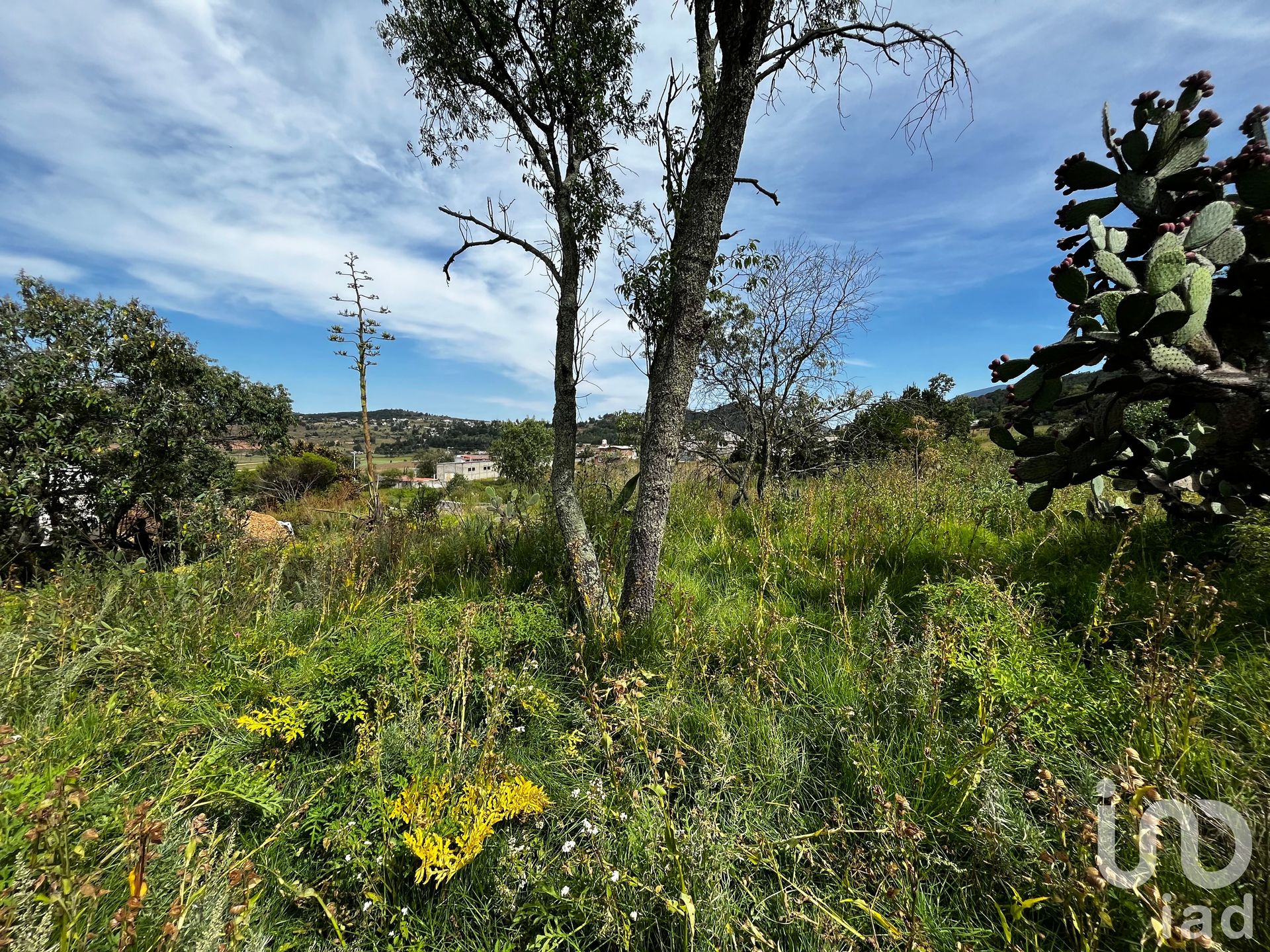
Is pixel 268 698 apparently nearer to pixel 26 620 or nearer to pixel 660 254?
pixel 26 620

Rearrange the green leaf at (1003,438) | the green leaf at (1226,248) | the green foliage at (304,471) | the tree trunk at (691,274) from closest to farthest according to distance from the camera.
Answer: the green leaf at (1226,248)
the tree trunk at (691,274)
the green leaf at (1003,438)
the green foliage at (304,471)

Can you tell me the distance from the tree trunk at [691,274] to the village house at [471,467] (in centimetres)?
5438

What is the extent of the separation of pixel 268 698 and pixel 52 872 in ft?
4.08

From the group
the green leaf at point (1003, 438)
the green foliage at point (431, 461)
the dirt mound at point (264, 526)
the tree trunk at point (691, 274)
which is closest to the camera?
the tree trunk at point (691, 274)

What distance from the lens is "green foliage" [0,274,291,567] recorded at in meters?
5.77

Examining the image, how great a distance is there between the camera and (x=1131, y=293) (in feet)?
6.32

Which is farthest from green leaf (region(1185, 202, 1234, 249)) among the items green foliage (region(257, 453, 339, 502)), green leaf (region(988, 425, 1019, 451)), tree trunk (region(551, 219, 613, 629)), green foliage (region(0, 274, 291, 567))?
green foliage (region(257, 453, 339, 502))

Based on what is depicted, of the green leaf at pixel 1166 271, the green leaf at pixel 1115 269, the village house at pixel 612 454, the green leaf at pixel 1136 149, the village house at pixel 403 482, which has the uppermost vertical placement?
the green leaf at pixel 1136 149

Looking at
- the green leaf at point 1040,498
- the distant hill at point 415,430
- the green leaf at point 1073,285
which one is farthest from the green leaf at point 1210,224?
the distant hill at point 415,430

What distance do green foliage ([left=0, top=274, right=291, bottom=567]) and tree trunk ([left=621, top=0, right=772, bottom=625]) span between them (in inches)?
227

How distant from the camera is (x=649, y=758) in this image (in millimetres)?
1510

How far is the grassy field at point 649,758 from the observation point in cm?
131

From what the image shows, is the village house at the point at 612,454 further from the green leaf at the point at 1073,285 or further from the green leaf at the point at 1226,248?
the green leaf at the point at 1226,248

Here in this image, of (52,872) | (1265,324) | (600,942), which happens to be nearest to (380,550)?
(52,872)
